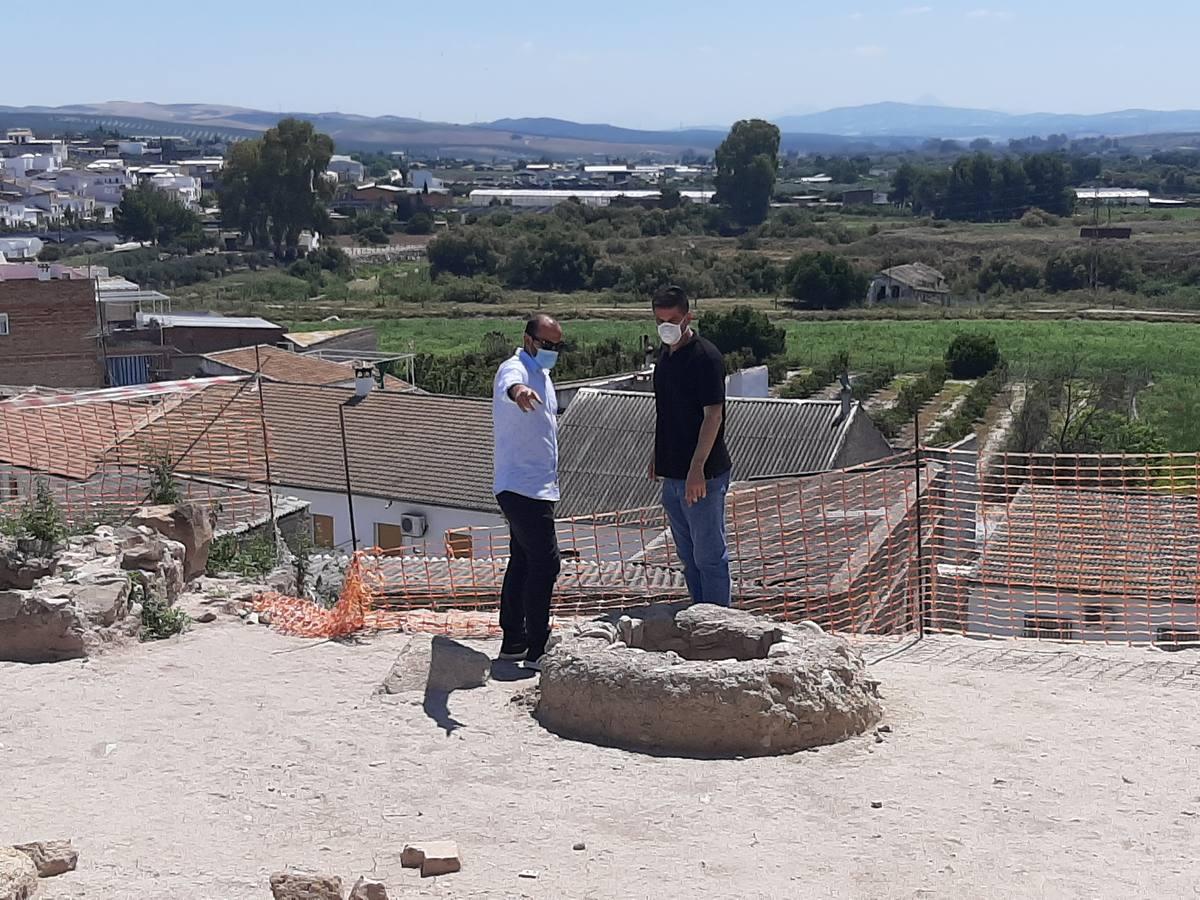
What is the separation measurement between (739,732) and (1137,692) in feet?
6.43

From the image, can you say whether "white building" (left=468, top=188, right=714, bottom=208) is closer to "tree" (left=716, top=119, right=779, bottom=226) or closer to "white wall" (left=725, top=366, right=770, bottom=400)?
"tree" (left=716, top=119, right=779, bottom=226)

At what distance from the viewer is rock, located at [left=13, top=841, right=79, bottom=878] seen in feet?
15.9

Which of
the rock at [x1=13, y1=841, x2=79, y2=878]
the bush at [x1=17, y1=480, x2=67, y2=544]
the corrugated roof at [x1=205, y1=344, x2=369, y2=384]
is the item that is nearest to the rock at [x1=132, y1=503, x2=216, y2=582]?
the bush at [x1=17, y1=480, x2=67, y2=544]

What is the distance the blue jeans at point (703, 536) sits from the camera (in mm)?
7180

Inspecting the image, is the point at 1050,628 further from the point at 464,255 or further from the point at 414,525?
the point at 464,255

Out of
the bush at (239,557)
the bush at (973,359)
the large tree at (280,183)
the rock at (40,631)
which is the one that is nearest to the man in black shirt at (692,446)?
the rock at (40,631)

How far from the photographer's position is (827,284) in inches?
3039

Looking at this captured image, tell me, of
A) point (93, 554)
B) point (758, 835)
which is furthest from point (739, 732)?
point (93, 554)

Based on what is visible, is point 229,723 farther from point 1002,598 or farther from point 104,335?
point 104,335

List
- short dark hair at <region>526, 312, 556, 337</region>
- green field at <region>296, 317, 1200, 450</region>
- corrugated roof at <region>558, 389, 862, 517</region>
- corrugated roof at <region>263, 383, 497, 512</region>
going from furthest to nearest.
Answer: green field at <region>296, 317, 1200, 450</region>
corrugated roof at <region>263, 383, 497, 512</region>
corrugated roof at <region>558, 389, 862, 517</region>
short dark hair at <region>526, 312, 556, 337</region>

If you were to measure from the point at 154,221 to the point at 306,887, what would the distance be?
10455 centimetres

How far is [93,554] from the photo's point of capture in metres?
8.18

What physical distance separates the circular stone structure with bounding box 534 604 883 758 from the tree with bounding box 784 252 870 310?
7184 cm

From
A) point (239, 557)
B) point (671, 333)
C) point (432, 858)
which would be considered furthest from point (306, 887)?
point (239, 557)
